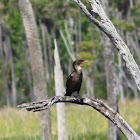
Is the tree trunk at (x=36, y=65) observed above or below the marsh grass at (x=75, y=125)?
above

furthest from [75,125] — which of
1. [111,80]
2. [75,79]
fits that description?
[75,79]

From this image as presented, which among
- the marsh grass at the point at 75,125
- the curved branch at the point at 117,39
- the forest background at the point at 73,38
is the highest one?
the forest background at the point at 73,38

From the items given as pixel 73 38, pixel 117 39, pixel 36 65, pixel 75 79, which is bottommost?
pixel 75 79

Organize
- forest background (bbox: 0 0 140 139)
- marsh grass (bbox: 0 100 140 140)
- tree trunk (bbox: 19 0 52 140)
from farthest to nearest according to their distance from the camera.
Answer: forest background (bbox: 0 0 140 139), marsh grass (bbox: 0 100 140 140), tree trunk (bbox: 19 0 52 140)

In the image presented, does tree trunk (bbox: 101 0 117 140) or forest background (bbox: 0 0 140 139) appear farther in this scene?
forest background (bbox: 0 0 140 139)

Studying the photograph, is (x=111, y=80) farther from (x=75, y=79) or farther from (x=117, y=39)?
(x=117, y=39)

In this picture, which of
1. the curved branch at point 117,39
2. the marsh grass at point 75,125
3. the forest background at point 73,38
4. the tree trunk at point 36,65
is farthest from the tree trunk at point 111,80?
the forest background at point 73,38

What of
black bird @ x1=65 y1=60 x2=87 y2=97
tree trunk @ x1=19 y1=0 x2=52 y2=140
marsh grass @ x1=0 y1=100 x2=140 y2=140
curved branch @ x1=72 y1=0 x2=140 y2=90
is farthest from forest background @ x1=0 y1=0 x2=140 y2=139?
curved branch @ x1=72 y1=0 x2=140 y2=90

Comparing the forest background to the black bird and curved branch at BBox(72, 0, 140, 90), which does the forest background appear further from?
curved branch at BBox(72, 0, 140, 90)

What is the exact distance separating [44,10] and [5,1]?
15.3ft

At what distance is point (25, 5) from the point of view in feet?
37.4

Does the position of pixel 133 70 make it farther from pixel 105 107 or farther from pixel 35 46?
pixel 35 46

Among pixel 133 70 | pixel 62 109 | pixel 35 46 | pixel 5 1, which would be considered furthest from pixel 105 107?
pixel 5 1

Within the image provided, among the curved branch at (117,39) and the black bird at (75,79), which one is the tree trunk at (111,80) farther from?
the curved branch at (117,39)
